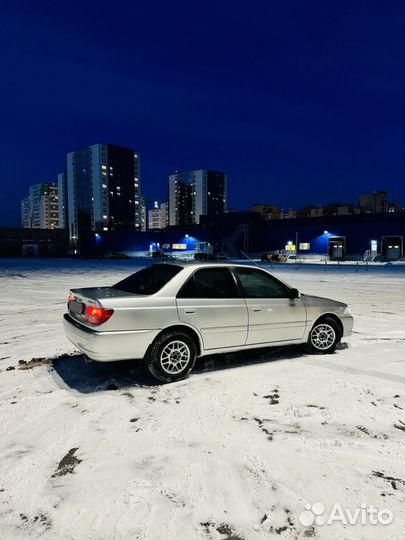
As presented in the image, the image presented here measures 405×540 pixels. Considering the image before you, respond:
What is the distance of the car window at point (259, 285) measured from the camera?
20.2 feet

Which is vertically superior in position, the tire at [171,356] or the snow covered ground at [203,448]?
the tire at [171,356]

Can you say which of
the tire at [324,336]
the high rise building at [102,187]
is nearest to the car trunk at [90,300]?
the tire at [324,336]

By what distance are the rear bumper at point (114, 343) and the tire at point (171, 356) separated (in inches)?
5.4

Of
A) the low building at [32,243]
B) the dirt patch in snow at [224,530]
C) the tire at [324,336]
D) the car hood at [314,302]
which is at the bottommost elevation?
the dirt patch in snow at [224,530]

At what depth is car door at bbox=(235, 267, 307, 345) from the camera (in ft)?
19.6

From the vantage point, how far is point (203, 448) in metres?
3.71

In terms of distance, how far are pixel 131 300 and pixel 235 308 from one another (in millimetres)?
1620

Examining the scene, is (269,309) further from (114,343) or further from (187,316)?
(114,343)

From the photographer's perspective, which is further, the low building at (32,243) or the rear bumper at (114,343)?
the low building at (32,243)

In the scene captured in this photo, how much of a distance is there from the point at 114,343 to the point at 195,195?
18890 cm

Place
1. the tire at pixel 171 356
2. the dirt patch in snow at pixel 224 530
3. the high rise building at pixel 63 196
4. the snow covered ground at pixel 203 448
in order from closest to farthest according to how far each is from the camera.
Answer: the dirt patch in snow at pixel 224 530 → the snow covered ground at pixel 203 448 → the tire at pixel 171 356 → the high rise building at pixel 63 196

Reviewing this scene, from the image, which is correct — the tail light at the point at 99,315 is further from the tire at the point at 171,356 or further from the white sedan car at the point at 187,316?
the tire at the point at 171,356

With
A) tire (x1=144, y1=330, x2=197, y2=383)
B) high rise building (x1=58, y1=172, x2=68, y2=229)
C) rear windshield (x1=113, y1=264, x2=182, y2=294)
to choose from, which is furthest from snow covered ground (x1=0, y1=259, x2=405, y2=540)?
high rise building (x1=58, y1=172, x2=68, y2=229)

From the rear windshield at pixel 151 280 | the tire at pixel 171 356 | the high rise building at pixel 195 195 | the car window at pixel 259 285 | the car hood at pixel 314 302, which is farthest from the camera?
the high rise building at pixel 195 195
